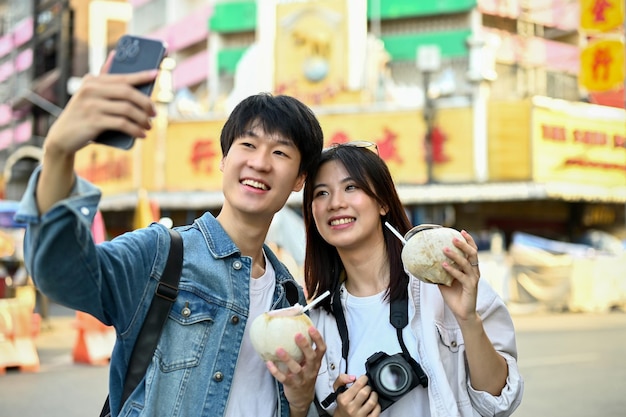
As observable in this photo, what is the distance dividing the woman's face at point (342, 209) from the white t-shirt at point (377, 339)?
0.21 meters

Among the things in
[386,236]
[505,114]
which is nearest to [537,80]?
[505,114]

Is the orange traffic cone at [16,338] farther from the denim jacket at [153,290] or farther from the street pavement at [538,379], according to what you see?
the denim jacket at [153,290]

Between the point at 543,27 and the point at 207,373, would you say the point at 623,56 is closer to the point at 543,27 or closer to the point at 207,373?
the point at 207,373

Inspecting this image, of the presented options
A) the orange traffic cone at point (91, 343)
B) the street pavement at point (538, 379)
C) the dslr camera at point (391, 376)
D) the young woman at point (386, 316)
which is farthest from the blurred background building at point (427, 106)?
the dslr camera at point (391, 376)

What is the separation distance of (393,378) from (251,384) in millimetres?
441

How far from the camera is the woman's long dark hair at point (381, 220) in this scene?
7.79 feet

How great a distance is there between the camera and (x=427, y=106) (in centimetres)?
1758

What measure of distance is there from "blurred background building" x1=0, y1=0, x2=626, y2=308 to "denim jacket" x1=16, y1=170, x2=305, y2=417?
923cm

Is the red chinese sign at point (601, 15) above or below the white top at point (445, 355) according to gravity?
above

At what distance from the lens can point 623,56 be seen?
31.7ft

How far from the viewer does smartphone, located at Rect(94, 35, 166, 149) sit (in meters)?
1.37

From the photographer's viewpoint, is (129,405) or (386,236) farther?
(386,236)

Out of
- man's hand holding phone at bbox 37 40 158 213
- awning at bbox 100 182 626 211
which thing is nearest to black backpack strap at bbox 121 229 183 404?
man's hand holding phone at bbox 37 40 158 213

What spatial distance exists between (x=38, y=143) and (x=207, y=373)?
3473 centimetres
